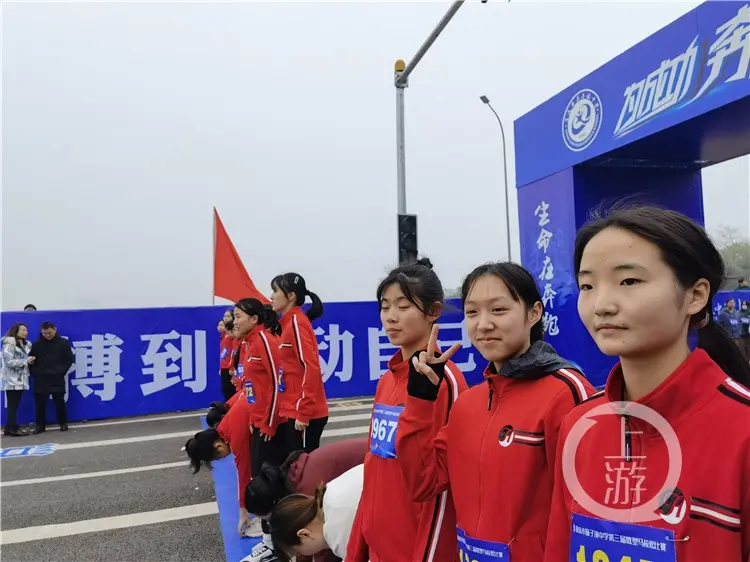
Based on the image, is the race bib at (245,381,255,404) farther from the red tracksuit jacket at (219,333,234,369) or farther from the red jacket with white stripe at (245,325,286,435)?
the red tracksuit jacket at (219,333,234,369)

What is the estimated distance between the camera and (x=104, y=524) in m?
4.45

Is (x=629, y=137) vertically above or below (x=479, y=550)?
above

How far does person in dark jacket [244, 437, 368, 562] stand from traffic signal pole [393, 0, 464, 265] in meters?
4.17

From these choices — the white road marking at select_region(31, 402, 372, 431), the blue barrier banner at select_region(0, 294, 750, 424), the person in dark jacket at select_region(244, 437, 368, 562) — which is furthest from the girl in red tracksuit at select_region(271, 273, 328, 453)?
the blue barrier banner at select_region(0, 294, 750, 424)

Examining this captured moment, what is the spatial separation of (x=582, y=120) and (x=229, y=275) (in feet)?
17.7

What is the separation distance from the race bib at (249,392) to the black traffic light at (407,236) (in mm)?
3273

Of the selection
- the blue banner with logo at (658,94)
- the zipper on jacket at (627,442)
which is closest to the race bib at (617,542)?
the zipper on jacket at (627,442)

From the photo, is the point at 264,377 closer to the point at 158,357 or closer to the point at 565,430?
the point at 565,430

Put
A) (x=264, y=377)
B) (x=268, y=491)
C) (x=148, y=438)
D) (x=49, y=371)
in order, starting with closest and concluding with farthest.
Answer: (x=268, y=491), (x=264, y=377), (x=148, y=438), (x=49, y=371)

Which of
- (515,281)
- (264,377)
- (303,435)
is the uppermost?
(515,281)

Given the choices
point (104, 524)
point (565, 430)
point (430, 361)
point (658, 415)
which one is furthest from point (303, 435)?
point (658, 415)

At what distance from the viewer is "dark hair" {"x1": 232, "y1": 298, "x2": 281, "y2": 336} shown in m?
4.94

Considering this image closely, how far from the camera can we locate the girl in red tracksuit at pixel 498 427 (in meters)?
1.44

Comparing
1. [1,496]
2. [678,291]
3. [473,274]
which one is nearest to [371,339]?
[1,496]
